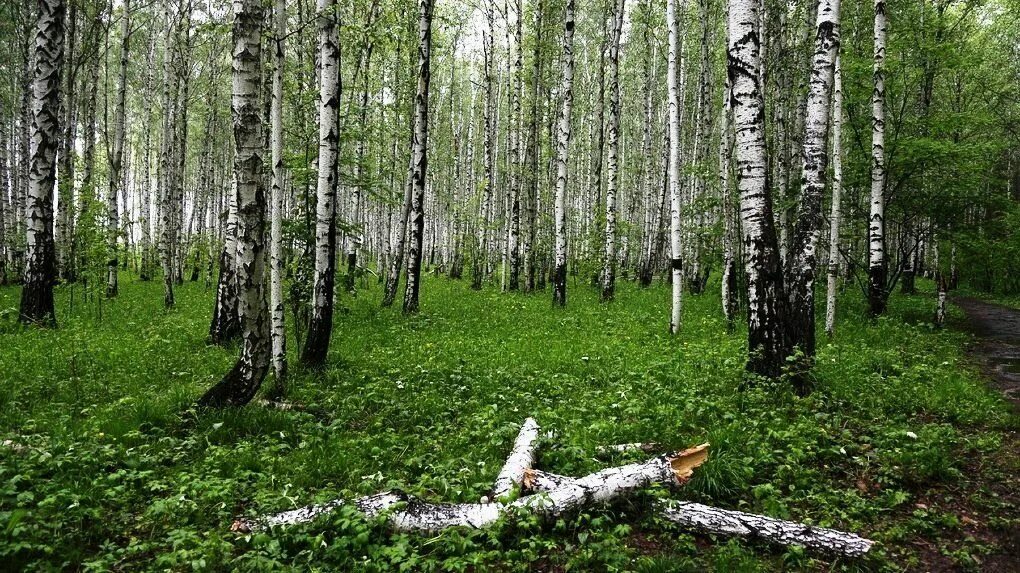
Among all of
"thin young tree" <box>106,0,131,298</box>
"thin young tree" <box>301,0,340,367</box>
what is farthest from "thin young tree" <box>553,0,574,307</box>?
"thin young tree" <box>106,0,131,298</box>

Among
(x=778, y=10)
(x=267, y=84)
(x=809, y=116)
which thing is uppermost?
(x=778, y=10)

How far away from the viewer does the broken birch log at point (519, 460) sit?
14.9 ft

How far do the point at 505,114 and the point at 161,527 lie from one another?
41.3 metres

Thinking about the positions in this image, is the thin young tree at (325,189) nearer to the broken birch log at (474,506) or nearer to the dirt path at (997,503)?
the broken birch log at (474,506)

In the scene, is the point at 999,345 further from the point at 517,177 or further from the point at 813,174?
Result: the point at 517,177

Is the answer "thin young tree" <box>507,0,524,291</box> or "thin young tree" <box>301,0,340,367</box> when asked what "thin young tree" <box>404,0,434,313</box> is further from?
"thin young tree" <box>507,0,524,291</box>

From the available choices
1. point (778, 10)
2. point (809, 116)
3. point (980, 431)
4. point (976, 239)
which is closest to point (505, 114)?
point (778, 10)

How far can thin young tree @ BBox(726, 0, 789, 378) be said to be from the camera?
710 centimetres

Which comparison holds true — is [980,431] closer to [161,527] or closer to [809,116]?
[809,116]

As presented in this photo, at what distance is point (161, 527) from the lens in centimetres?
408

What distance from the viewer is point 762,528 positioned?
4141mm

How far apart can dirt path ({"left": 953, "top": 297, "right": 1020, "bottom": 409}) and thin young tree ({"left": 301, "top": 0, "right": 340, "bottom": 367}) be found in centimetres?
1014

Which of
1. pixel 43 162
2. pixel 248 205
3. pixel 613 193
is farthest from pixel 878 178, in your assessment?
pixel 43 162

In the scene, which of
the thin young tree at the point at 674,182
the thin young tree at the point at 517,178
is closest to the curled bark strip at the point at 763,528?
the thin young tree at the point at 674,182
